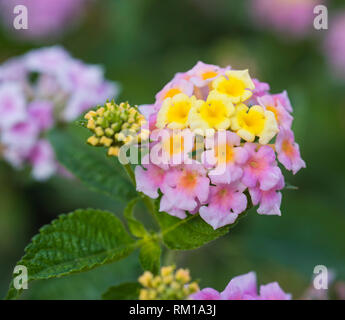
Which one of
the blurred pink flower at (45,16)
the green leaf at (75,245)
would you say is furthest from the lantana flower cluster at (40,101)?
the blurred pink flower at (45,16)

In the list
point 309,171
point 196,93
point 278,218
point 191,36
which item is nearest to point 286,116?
point 196,93

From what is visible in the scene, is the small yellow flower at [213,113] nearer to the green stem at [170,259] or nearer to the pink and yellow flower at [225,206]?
the pink and yellow flower at [225,206]

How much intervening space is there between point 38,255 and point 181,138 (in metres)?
0.31

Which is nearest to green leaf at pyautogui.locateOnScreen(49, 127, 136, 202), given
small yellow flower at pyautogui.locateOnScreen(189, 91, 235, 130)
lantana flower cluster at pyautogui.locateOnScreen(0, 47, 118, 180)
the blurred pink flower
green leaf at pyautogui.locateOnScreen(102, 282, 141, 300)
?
lantana flower cluster at pyautogui.locateOnScreen(0, 47, 118, 180)

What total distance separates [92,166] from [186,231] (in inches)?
14.2

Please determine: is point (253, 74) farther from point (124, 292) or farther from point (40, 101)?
point (124, 292)

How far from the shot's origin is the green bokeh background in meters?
1.71

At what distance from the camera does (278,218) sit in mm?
1855

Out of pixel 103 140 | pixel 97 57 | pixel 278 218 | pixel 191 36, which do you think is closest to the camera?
pixel 103 140

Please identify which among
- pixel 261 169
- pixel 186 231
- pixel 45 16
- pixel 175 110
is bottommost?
pixel 186 231

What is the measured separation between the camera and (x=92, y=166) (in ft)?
3.89

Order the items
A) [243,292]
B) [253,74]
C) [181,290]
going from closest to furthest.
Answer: [181,290], [243,292], [253,74]

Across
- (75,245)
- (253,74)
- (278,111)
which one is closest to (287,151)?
(278,111)

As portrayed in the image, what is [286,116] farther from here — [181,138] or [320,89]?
[320,89]
